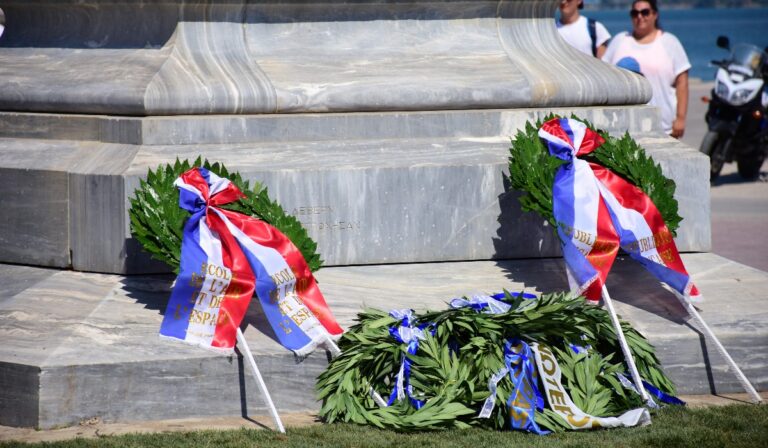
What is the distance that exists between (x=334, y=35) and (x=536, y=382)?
2.70 metres

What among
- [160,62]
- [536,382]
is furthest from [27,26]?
[536,382]

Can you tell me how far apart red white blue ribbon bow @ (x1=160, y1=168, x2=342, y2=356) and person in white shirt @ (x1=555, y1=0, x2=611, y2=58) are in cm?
475

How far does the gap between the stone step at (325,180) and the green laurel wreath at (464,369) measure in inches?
45.0

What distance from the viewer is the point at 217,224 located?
553cm

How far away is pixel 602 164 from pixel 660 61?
10.6ft

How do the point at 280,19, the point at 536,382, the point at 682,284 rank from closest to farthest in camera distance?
the point at 536,382 < the point at 682,284 < the point at 280,19

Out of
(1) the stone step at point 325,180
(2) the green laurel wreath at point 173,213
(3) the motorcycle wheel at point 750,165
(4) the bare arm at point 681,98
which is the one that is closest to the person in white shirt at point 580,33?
(4) the bare arm at point 681,98

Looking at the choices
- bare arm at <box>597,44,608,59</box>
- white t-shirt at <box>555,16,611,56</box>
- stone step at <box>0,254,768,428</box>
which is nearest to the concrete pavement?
bare arm at <box>597,44,608,59</box>

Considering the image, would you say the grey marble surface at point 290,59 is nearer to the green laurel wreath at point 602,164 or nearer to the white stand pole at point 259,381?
the green laurel wreath at point 602,164

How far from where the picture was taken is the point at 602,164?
6.45m

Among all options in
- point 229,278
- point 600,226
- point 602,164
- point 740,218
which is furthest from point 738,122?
point 229,278

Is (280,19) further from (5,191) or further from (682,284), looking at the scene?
(682,284)

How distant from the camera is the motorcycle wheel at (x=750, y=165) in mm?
12906

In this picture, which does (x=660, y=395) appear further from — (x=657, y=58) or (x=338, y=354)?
(x=657, y=58)
